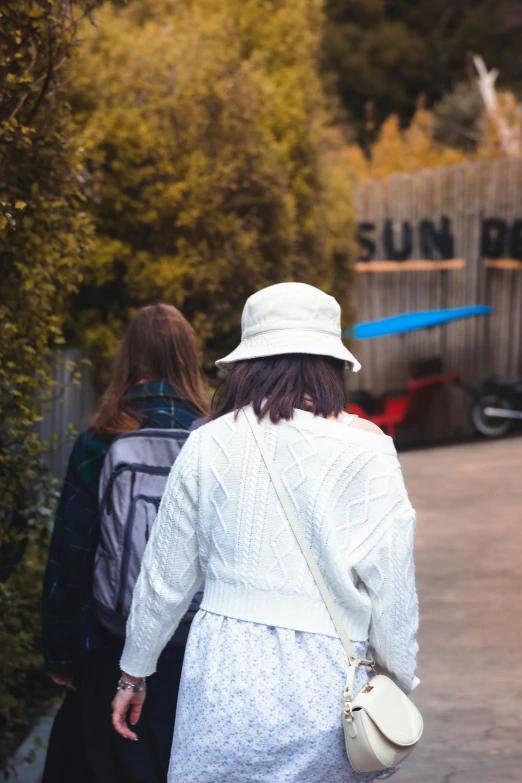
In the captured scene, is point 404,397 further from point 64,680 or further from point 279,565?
point 279,565

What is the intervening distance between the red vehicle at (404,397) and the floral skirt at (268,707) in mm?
12022

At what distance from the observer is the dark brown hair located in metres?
2.48

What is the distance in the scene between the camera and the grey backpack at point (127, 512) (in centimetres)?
322

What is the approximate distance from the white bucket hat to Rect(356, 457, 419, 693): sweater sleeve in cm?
30

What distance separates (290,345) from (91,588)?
1.27m

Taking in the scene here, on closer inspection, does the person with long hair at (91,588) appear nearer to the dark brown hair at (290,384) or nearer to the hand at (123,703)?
the hand at (123,703)

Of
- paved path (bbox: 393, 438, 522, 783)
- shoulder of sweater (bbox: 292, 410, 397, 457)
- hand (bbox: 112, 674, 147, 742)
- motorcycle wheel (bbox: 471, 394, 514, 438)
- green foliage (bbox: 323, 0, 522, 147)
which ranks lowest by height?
motorcycle wheel (bbox: 471, 394, 514, 438)

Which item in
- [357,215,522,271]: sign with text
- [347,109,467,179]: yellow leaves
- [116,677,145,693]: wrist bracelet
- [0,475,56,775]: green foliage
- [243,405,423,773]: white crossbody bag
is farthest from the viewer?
[347,109,467,179]: yellow leaves

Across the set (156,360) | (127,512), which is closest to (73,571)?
(127,512)

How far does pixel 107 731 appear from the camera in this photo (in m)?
3.36

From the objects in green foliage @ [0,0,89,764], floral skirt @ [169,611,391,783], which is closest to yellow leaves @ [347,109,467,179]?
green foliage @ [0,0,89,764]

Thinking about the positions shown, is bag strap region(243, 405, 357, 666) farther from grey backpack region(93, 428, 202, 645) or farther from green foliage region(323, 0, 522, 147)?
green foliage region(323, 0, 522, 147)

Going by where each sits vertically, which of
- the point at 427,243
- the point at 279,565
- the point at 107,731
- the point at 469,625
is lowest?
the point at 469,625

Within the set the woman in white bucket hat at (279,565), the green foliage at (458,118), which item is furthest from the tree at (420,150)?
the woman in white bucket hat at (279,565)
